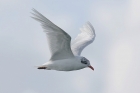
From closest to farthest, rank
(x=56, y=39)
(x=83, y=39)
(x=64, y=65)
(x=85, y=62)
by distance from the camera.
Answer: (x=56, y=39) → (x=64, y=65) → (x=85, y=62) → (x=83, y=39)

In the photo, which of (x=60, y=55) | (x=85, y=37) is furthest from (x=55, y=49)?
(x=85, y=37)

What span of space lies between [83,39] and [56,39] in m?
7.46

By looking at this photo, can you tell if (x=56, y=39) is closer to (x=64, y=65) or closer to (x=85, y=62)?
(x=64, y=65)

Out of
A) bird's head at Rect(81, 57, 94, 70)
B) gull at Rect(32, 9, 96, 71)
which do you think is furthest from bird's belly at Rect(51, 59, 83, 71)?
bird's head at Rect(81, 57, 94, 70)

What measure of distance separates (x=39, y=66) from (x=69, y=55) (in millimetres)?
1844

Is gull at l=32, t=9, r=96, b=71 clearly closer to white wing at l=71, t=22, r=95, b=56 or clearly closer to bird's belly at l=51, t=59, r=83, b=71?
bird's belly at l=51, t=59, r=83, b=71

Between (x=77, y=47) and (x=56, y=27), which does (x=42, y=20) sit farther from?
(x=77, y=47)

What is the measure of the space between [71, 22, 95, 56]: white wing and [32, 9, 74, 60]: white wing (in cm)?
343

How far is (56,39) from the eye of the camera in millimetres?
25766

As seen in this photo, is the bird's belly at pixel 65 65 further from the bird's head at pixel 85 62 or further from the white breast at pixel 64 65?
the bird's head at pixel 85 62

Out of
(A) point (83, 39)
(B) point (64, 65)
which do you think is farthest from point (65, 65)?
(A) point (83, 39)

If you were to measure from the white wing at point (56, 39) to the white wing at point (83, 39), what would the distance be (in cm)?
343

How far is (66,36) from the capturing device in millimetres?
25344

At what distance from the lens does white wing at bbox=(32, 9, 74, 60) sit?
24.2 metres
